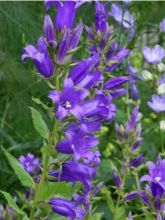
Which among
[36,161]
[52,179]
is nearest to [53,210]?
[52,179]

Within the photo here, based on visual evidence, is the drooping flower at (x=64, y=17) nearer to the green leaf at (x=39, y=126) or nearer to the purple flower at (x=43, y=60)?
the purple flower at (x=43, y=60)

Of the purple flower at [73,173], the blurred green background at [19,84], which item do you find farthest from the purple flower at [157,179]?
the blurred green background at [19,84]

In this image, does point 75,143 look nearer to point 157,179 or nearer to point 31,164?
point 157,179

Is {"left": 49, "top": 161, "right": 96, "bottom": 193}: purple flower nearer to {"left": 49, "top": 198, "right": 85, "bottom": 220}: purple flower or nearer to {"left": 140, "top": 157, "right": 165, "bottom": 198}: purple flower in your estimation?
{"left": 49, "top": 198, "right": 85, "bottom": 220}: purple flower

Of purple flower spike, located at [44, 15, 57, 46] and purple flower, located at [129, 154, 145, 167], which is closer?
purple flower spike, located at [44, 15, 57, 46]

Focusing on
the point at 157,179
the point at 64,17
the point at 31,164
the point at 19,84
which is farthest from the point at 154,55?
the point at 64,17

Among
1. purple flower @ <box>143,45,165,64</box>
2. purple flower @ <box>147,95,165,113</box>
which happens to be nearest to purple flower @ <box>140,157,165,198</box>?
purple flower @ <box>147,95,165,113</box>

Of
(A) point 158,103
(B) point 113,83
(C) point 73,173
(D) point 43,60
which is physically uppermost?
(D) point 43,60
